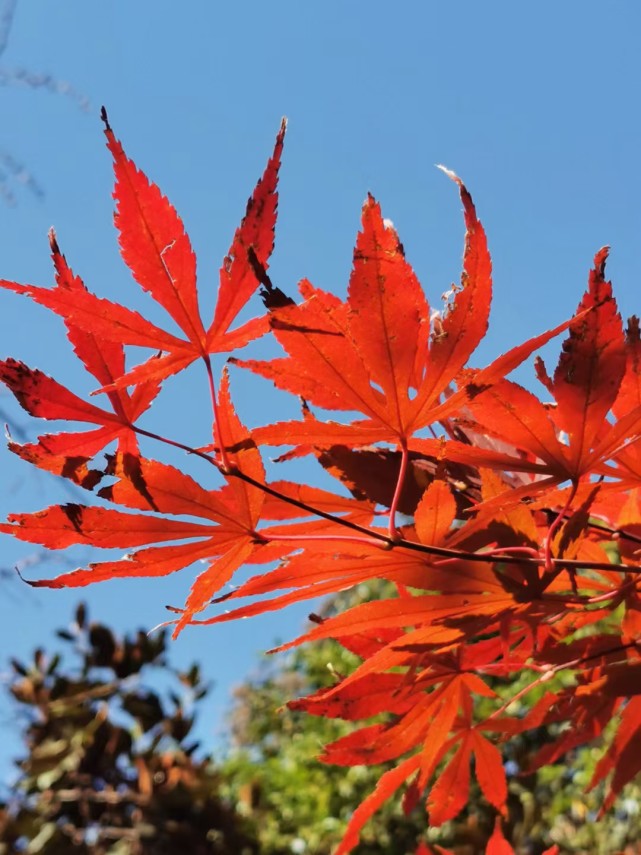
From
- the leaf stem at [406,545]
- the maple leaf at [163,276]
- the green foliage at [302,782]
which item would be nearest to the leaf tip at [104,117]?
the maple leaf at [163,276]

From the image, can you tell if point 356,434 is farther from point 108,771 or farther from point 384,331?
point 108,771

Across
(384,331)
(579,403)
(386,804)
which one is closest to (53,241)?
(384,331)

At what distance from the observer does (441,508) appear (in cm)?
43

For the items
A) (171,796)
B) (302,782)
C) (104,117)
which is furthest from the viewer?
(302,782)

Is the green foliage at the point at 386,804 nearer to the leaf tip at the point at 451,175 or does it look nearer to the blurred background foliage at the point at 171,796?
the blurred background foliage at the point at 171,796

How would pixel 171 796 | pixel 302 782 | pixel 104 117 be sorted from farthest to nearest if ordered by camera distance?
pixel 302 782 < pixel 171 796 < pixel 104 117

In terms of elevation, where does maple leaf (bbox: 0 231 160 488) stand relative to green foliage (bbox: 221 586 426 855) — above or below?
above

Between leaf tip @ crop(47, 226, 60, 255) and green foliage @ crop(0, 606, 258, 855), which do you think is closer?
leaf tip @ crop(47, 226, 60, 255)

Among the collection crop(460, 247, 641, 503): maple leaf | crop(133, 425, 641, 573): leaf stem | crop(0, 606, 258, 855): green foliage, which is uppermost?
crop(460, 247, 641, 503): maple leaf

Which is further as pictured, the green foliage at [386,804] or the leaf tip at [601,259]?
the green foliage at [386,804]

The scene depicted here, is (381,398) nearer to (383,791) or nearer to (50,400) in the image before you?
(50,400)

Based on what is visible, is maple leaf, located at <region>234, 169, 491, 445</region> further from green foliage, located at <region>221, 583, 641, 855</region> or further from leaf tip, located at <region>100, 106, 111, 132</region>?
green foliage, located at <region>221, 583, 641, 855</region>

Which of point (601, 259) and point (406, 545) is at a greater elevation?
point (601, 259)

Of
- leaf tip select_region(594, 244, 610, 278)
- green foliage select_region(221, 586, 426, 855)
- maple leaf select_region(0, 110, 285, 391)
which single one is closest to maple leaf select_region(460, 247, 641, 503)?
leaf tip select_region(594, 244, 610, 278)
